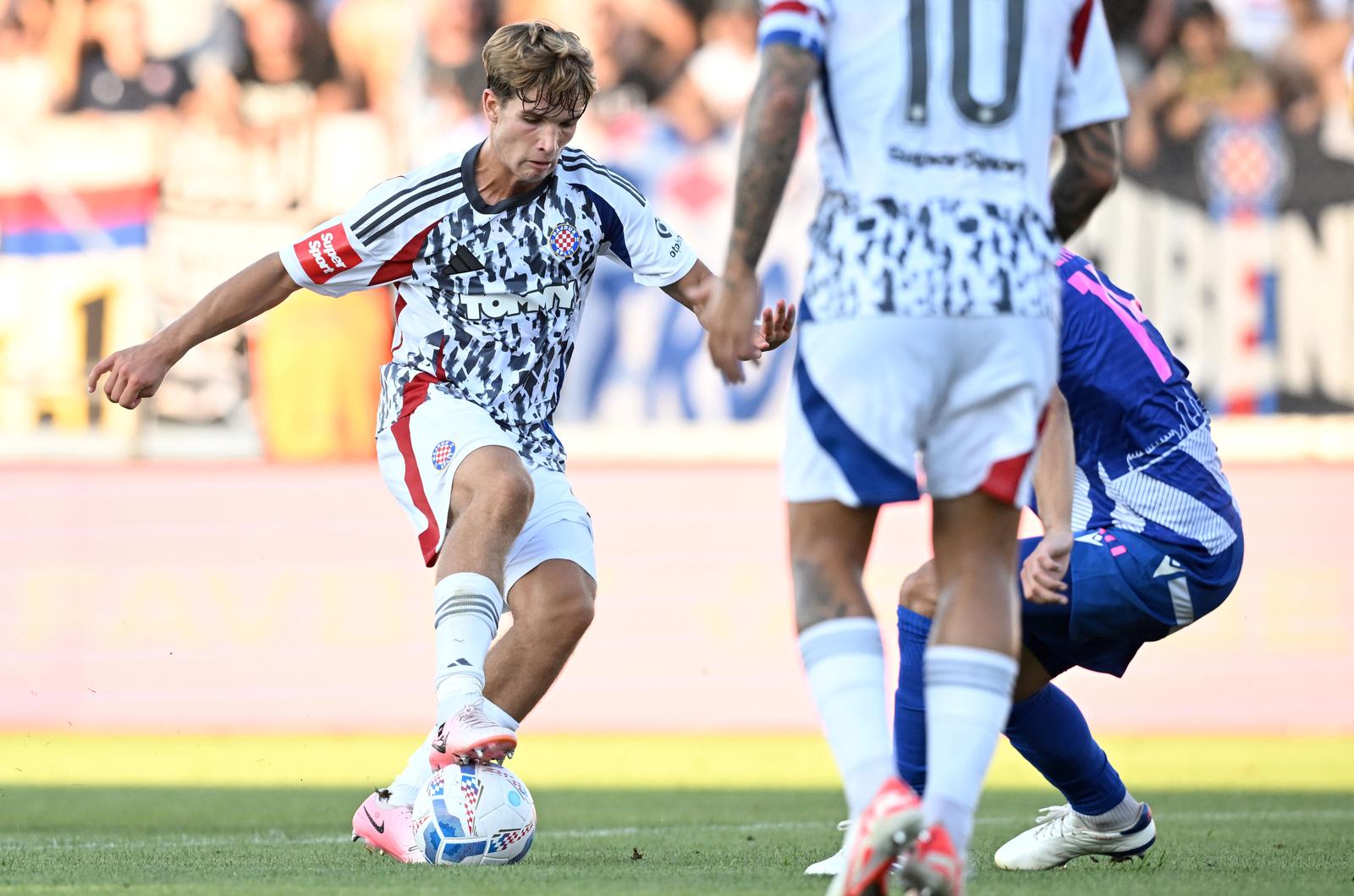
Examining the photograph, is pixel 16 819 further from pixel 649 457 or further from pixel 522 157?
pixel 649 457

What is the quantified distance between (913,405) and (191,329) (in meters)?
2.59

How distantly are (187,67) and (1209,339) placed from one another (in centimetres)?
821

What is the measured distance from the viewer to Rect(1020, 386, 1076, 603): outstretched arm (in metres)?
4.77

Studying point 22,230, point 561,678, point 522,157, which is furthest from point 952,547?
point 22,230

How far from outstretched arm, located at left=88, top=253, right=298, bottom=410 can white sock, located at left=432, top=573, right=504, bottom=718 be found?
101cm

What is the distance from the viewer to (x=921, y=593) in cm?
499

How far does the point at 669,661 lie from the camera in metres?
13.7

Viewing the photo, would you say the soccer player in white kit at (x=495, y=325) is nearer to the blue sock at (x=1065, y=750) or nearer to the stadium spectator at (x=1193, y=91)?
the blue sock at (x=1065, y=750)

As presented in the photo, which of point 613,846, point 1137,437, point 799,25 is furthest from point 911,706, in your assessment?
point 799,25

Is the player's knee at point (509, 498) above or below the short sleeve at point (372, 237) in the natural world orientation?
below

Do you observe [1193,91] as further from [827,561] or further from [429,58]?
[827,561]

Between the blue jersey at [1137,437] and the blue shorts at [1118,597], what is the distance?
0.11ft

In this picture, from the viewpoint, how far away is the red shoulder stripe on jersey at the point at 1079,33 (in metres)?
3.84

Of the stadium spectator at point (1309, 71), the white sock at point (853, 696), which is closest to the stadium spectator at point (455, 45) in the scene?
the stadium spectator at point (1309, 71)
